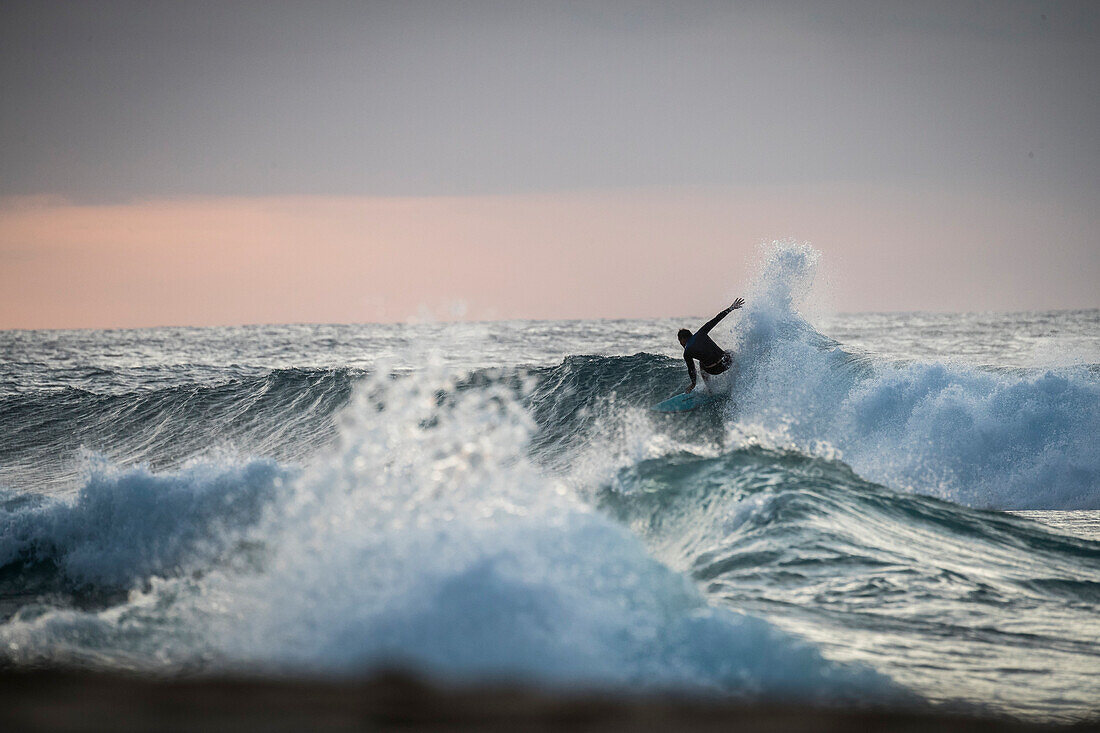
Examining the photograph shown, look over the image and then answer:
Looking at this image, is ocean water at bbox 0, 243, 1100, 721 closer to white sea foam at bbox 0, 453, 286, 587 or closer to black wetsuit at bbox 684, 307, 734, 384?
A: white sea foam at bbox 0, 453, 286, 587

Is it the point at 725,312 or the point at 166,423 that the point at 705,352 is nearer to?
the point at 725,312

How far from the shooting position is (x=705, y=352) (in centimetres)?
1334

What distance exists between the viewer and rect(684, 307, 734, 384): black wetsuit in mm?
13117

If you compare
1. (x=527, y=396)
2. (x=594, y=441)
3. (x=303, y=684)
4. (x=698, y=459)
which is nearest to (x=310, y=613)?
(x=303, y=684)

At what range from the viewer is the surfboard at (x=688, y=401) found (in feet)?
45.5

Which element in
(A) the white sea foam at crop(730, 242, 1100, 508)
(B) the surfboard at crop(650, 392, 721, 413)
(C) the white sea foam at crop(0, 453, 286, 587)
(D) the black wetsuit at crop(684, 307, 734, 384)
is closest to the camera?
(C) the white sea foam at crop(0, 453, 286, 587)

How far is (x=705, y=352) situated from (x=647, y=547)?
7.17 m

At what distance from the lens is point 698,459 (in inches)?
341

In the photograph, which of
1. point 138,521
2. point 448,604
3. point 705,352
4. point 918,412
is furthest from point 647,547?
point 918,412

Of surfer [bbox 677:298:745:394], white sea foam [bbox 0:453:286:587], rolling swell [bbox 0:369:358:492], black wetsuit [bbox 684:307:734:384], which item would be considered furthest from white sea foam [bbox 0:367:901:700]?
rolling swell [bbox 0:369:358:492]

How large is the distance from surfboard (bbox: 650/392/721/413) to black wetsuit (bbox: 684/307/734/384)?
1.55ft

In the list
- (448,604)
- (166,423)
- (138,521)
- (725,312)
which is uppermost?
(725,312)

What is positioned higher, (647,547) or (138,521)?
(647,547)

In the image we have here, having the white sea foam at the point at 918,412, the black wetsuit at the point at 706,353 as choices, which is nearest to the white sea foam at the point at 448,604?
the white sea foam at the point at 918,412
